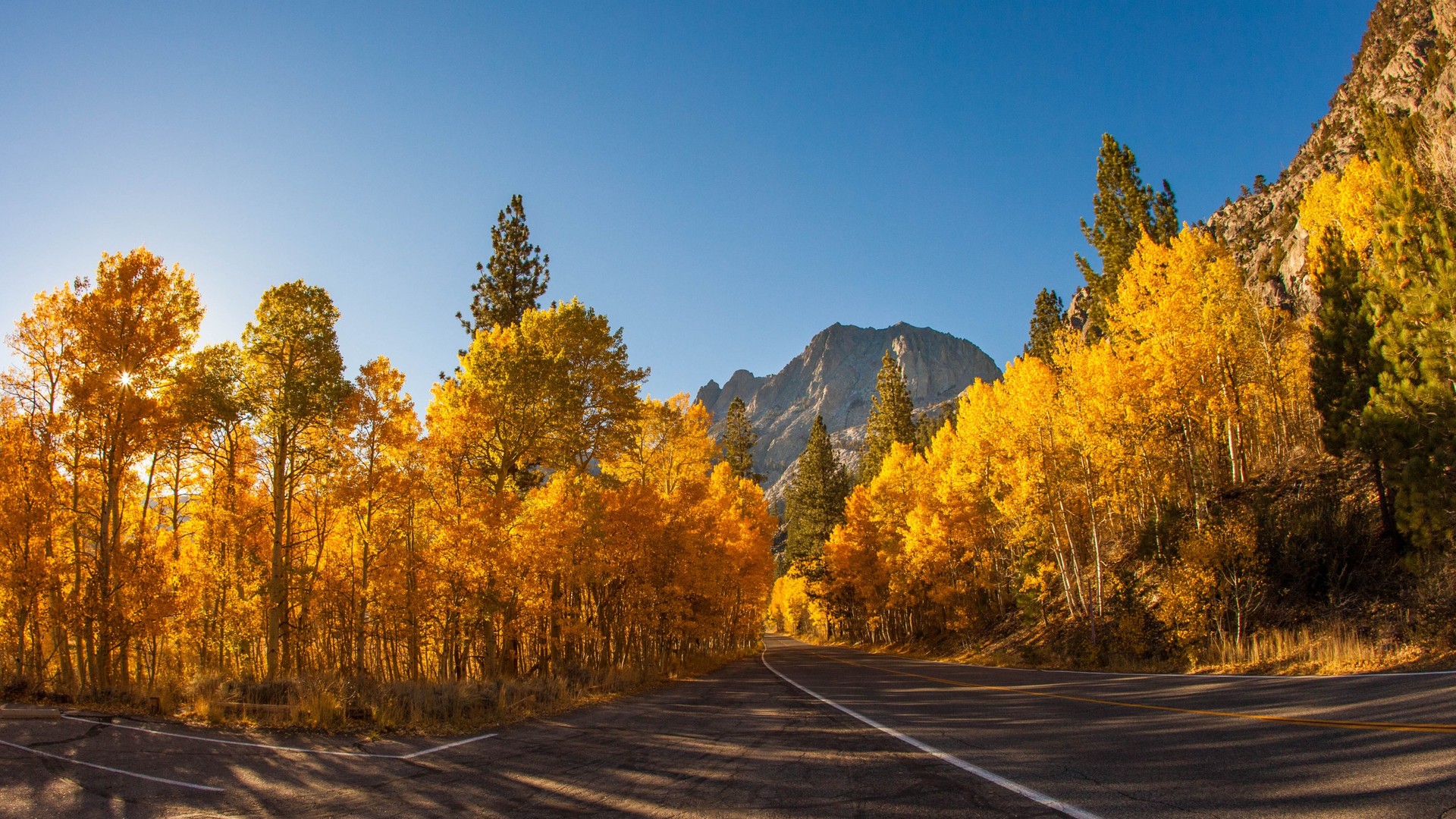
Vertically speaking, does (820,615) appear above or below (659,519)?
below

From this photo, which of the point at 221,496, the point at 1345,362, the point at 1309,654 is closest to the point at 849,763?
the point at 1309,654

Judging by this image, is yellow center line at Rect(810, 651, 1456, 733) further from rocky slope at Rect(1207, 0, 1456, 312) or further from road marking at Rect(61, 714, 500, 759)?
rocky slope at Rect(1207, 0, 1456, 312)

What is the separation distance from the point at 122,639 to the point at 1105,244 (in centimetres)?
4105

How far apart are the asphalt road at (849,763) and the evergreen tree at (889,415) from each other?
43726mm

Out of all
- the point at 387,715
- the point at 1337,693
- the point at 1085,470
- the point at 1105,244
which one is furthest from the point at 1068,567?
the point at 387,715

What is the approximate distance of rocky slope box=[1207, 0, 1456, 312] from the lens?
35.1 metres

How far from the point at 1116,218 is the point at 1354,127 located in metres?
60.3

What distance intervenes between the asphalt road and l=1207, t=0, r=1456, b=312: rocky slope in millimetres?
22151

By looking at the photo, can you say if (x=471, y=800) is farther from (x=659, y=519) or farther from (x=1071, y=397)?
(x=1071, y=397)

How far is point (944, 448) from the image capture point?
38219 mm

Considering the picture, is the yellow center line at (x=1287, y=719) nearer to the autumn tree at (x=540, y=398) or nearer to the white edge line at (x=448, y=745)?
the white edge line at (x=448, y=745)

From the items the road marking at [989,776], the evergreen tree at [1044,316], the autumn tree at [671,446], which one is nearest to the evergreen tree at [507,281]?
the autumn tree at [671,446]

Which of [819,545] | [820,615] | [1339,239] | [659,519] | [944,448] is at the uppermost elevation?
[1339,239]

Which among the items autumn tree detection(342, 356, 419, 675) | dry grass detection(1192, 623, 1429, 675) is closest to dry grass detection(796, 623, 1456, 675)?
dry grass detection(1192, 623, 1429, 675)
